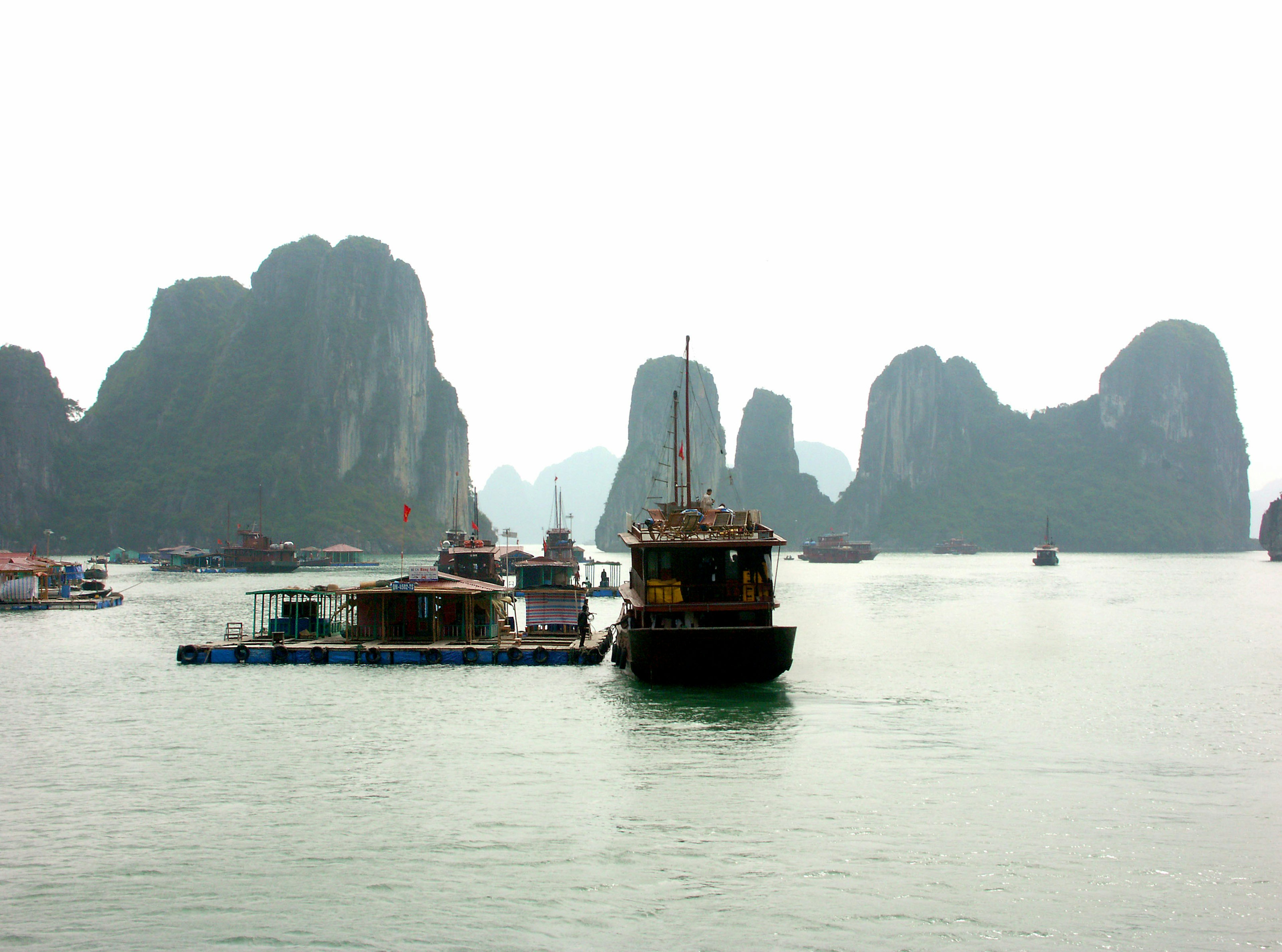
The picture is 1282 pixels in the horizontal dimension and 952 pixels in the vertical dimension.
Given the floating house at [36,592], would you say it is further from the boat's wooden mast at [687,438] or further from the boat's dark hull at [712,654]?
the boat's dark hull at [712,654]

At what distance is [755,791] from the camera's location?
1911 cm

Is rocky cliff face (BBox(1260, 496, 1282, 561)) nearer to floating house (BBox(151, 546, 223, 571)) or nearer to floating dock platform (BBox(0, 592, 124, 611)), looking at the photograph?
floating house (BBox(151, 546, 223, 571))

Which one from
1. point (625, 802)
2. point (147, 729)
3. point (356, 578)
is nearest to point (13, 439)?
point (356, 578)

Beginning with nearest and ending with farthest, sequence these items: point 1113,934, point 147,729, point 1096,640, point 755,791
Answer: point 1113,934, point 755,791, point 147,729, point 1096,640

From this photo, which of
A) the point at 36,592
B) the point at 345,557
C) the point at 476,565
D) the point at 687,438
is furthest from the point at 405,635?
the point at 345,557

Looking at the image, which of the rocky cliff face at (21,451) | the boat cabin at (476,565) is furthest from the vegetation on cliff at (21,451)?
the boat cabin at (476,565)

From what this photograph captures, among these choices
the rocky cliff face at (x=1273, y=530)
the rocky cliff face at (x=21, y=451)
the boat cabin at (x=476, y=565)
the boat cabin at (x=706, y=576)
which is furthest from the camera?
the rocky cliff face at (x=21, y=451)

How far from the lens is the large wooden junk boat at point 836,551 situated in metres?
177

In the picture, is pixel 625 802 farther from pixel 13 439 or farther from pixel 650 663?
pixel 13 439

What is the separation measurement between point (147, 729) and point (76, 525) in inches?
7590

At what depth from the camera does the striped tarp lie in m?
44.0

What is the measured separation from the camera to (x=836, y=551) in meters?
177

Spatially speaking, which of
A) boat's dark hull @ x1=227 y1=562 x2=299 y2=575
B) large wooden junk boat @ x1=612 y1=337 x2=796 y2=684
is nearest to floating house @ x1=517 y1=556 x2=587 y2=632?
large wooden junk boat @ x1=612 y1=337 x2=796 y2=684

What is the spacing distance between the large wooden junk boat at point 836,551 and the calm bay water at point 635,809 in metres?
141
